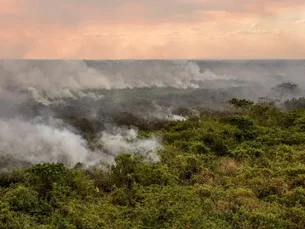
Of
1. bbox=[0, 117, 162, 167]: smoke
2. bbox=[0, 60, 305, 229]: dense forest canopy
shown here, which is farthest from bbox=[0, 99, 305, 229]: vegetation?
bbox=[0, 117, 162, 167]: smoke

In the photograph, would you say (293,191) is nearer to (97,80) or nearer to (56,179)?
(56,179)

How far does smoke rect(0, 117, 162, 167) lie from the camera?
21.2m

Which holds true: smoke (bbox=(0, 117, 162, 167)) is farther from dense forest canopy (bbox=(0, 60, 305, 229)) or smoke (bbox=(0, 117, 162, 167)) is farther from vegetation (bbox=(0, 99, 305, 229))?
vegetation (bbox=(0, 99, 305, 229))

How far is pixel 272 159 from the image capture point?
75.3ft

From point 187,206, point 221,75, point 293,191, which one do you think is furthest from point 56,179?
point 221,75

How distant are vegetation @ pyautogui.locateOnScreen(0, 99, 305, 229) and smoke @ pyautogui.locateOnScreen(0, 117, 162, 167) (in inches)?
54.1

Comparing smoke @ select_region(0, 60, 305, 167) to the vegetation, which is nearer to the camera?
the vegetation

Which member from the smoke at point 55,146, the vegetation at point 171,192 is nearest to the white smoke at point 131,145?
the smoke at point 55,146

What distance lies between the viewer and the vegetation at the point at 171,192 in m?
14.1

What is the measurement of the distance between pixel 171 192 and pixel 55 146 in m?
8.31

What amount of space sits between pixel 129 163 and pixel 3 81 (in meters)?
38.0

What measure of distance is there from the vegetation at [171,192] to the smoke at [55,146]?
138cm

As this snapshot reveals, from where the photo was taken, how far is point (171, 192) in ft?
54.0

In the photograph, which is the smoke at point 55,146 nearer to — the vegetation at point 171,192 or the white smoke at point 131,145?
the white smoke at point 131,145
